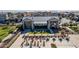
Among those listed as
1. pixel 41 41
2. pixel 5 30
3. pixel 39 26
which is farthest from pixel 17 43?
pixel 39 26

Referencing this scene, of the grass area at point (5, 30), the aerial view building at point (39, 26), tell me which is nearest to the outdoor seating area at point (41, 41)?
the aerial view building at point (39, 26)

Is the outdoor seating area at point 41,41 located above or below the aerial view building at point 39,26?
below

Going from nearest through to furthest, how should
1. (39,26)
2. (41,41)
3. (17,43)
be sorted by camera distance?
(17,43) → (41,41) → (39,26)

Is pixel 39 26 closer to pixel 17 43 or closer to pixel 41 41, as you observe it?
pixel 41 41

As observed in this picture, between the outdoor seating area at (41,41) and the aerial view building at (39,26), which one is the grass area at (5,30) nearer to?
the aerial view building at (39,26)

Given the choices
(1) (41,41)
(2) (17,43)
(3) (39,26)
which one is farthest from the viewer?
(3) (39,26)

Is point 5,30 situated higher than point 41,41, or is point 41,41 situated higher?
point 5,30

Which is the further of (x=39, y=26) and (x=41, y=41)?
(x=39, y=26)

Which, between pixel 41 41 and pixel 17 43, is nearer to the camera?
pixel 17 43

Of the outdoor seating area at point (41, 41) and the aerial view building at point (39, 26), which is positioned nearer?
the outdoor seating area at point (41, 41)
